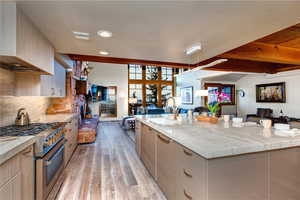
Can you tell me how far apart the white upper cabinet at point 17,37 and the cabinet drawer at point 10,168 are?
975 millimetres

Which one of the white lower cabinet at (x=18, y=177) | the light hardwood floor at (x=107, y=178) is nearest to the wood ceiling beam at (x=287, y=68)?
the light hardwood floor at (x=107, y=178)

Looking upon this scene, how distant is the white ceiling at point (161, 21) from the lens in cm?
133

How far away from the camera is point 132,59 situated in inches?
128

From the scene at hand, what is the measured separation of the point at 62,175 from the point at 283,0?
3626mm

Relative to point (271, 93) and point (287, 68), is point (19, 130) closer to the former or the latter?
point (287, 68)

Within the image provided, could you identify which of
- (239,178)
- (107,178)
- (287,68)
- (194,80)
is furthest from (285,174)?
(194,80)

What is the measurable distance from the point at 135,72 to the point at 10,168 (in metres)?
8.33

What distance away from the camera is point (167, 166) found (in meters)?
1.62

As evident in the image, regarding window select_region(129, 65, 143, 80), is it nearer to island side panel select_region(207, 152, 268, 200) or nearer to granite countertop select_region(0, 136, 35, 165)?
granite countertop select_region(0, 136, 35, 165)

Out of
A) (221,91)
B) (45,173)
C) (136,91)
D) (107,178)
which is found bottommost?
(107,178)

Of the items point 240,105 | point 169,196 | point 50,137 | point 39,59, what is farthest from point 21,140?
point 240,105

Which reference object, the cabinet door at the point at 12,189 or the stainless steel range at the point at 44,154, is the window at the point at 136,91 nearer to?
the stainless steel range at the point at 44,154

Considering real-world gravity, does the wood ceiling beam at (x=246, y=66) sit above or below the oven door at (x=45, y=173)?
above

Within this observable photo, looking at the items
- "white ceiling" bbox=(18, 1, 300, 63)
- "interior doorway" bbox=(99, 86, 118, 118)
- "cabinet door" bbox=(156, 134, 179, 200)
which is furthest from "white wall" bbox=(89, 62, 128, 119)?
"cabinet door" bbox=(156, 134, 179, 200)
